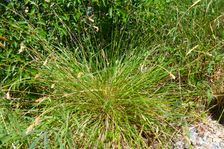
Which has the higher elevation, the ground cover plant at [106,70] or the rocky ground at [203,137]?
the ground cover plant at [106,70]

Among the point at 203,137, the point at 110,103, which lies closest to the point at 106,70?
the point at 110,103

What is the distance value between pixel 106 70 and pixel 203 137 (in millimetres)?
866

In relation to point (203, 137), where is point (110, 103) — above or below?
above

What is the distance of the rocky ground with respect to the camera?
3323mm

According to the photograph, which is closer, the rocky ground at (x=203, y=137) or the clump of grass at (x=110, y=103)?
the clump of grass at (x=110, y=103)

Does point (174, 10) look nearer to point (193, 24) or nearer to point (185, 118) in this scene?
point (193, 24)

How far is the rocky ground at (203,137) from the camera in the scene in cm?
332

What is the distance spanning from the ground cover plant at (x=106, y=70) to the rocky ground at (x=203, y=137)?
6 cm

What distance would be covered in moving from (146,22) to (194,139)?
3.86 ft

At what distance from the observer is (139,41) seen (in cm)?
400

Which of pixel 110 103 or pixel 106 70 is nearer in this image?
pixel 110 103

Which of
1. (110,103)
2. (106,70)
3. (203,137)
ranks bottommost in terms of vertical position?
(203,137)

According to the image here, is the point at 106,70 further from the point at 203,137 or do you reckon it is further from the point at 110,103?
the point at 203,137

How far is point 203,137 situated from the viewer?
3.44m
